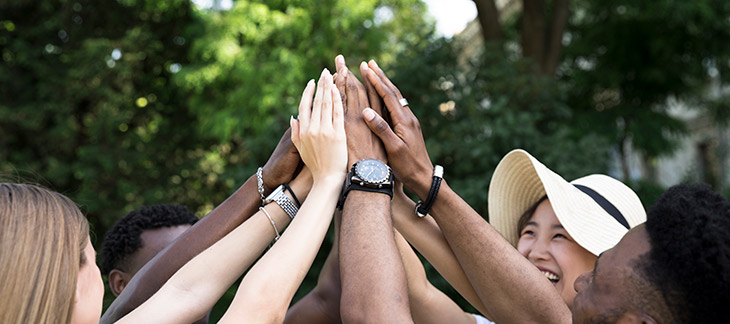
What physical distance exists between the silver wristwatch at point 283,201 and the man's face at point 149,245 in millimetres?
842

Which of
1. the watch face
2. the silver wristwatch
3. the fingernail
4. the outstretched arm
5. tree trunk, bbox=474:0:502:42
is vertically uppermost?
tree trunk, bbox=474:0:502:42

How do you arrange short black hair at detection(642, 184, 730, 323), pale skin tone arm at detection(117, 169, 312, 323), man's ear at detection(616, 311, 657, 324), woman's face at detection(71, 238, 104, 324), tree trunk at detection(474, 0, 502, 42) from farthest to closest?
tree trunk at detection(474, 0, 502, 42)
pale skin tone arm at detection(117, 169, 312, 323)
woman's face at detection(71, 238, 104, 324)
man's ear at detection(616, 311, 657, 324)
short black hair at detection(642, 184, 730, 323)

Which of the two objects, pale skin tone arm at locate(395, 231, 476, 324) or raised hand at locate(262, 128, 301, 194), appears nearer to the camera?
raised hand at locate(262, 128, 301, 194)

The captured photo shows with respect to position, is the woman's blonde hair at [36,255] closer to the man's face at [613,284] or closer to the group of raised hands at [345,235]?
the group of raised hands at [345,235]

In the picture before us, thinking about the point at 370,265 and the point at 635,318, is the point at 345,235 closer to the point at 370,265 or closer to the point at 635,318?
the point at 370,265

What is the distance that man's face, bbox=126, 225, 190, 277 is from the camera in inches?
123

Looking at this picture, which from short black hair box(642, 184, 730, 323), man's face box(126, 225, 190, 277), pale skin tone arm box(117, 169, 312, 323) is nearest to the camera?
short black hair box(642, 184, 730, 323)

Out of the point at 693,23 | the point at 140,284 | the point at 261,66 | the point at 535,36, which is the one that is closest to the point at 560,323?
the point at 140,284

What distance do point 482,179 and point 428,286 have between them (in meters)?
3.01

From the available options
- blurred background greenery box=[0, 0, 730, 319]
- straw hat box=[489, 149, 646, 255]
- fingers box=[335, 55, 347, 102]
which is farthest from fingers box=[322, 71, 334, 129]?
blurred background greenery box=[0, 0, 730, 319]

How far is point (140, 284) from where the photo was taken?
2.45 meters

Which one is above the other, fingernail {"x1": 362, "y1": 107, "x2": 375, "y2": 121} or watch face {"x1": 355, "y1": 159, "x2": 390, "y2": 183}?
fingernail {"x1": 362, "y1": 107, "x2": 375, "y2": 121}

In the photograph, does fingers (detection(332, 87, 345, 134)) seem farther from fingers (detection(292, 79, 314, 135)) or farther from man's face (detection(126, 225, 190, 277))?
man's face (detection(126, 225, 190, 277))

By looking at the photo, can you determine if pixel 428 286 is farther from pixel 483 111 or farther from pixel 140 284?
pixel 483 111
